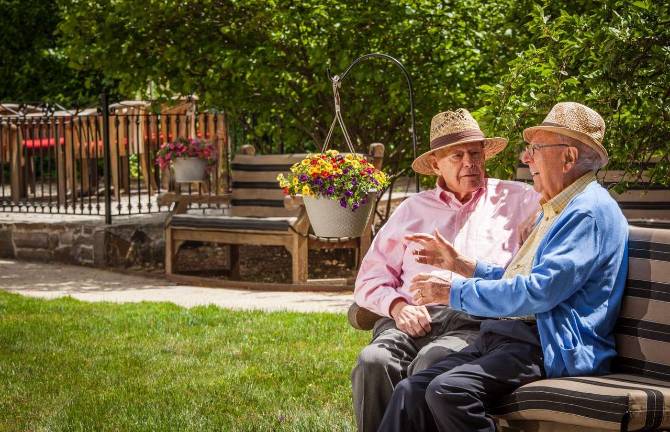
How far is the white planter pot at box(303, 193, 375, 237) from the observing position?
6.33 metres

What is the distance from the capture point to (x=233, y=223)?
963cm

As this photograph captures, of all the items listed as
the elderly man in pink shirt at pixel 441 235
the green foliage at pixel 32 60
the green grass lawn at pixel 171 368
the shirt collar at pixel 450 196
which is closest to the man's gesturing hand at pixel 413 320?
the elderly man in pink shirt at pixel 441 235

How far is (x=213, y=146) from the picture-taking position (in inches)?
442

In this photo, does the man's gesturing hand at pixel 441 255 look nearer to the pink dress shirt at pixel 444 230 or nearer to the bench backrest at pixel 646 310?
the pink dress shirt at pixel 444 230

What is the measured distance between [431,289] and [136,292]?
600 cm

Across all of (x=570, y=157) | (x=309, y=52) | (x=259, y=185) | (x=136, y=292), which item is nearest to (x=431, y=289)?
(x=570, y=157)

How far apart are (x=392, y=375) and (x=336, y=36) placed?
6247 millimetres

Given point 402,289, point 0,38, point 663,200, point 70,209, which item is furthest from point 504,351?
point 0,38

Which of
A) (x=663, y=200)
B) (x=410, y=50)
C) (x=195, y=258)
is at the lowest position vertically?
(x=195, y=258)

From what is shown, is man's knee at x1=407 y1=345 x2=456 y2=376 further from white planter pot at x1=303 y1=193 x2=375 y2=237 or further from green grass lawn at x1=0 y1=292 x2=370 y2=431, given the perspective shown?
white planter pot at x1=303 y1=193 x2=375 y2=237

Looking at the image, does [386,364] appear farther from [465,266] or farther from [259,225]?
[259,225]

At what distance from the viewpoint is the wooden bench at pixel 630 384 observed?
128 inches

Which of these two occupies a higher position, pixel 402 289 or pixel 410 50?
pixel 410 50

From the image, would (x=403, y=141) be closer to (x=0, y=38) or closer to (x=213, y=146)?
(x=213, y=146)
